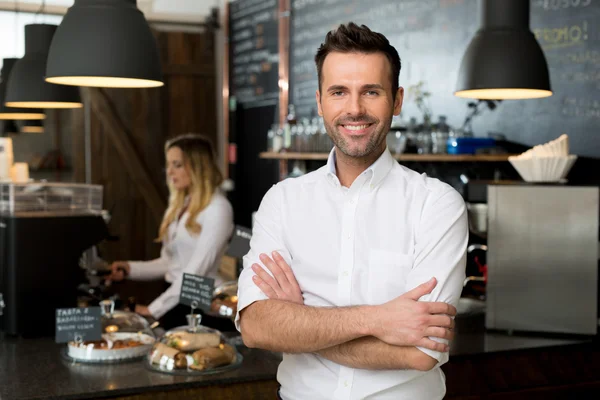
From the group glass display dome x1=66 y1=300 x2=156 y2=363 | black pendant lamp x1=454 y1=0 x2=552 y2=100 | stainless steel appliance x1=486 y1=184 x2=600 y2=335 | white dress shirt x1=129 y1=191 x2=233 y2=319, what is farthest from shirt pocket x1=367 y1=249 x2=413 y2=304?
white dress shirt x1=129 y1=191 x2=233 y2=319

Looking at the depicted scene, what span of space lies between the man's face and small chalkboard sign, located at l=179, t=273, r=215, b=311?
938mm

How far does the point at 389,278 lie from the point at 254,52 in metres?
5.35

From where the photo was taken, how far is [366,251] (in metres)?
1.83

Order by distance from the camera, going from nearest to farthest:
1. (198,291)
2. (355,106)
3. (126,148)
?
(355,106) < (198,291) < (126,148)

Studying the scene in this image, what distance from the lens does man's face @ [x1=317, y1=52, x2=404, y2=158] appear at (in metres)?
1.81

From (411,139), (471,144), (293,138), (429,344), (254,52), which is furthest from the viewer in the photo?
(254,52)

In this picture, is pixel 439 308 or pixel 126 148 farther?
pixel 126 148

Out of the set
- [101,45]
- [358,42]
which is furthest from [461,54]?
[358,42]

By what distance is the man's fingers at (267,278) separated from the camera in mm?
1830

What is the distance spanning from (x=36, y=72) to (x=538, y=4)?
2.42 m

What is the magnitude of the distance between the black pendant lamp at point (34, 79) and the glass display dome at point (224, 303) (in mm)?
1480

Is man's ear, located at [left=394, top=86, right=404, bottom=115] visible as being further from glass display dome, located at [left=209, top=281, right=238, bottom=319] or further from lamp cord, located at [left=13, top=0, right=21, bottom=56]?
lamp cord, located at [left=13, top=0, right=21, bottom=56]

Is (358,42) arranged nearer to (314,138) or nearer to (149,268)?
(149,268)

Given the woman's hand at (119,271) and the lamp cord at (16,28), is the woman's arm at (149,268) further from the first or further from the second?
the lamp cord at (16,28)
